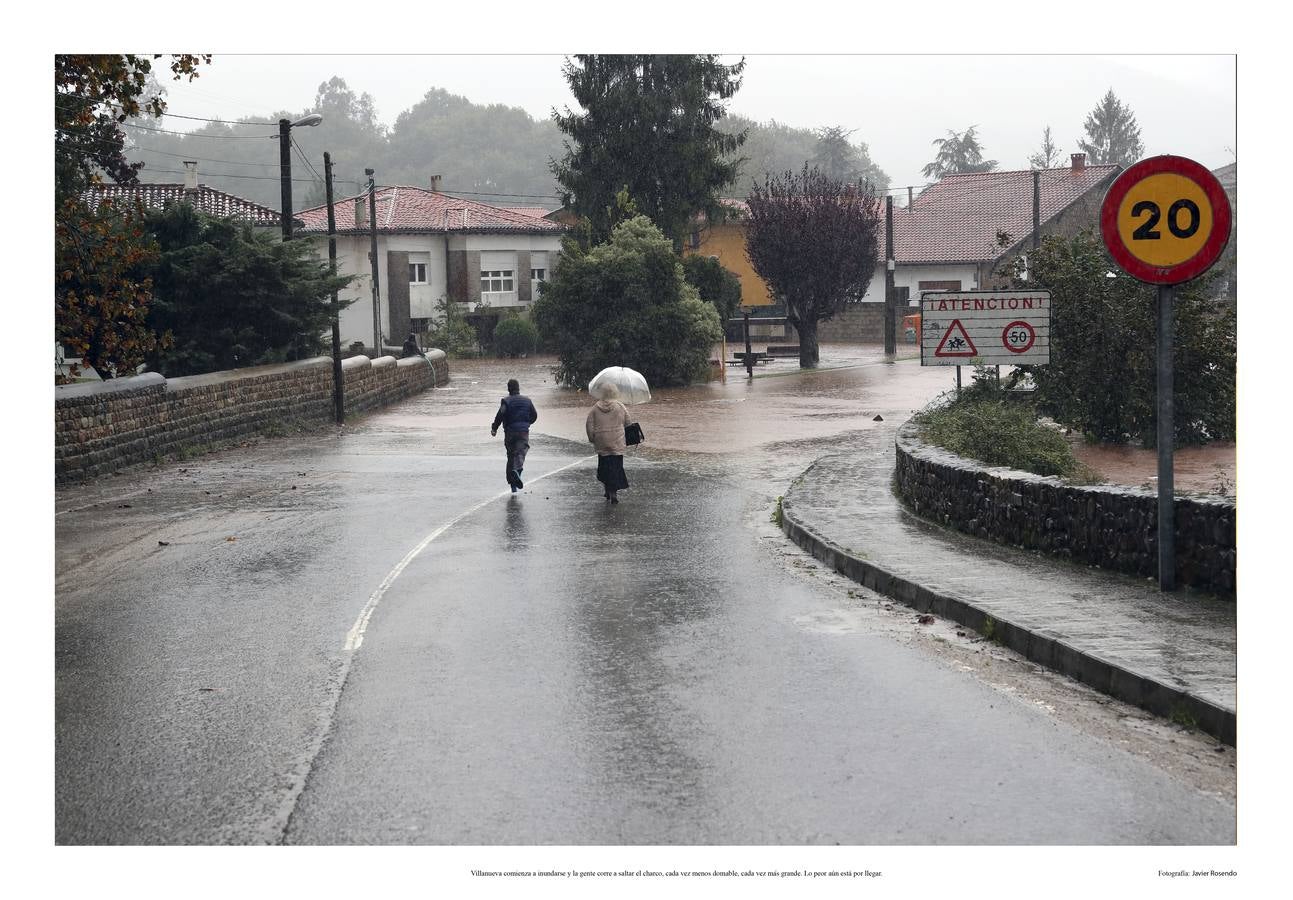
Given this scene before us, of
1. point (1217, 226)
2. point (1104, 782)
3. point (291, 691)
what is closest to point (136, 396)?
point (291, 691)

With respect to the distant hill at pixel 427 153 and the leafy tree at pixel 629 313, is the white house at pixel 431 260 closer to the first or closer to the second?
the leafy tree at pixel 629 313

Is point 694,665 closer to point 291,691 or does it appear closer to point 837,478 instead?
point 291,691

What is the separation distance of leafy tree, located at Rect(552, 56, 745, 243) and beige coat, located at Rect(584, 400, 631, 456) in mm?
35682

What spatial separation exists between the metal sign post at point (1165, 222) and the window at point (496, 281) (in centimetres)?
5850

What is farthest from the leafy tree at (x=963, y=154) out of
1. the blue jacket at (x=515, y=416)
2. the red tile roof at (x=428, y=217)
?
the blue jacket at (x=515, y=416)

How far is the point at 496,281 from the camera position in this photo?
66688mm

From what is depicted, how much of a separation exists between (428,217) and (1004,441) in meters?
53.6

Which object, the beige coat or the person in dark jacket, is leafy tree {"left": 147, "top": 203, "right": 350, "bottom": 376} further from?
the beige coat

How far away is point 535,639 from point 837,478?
366 inches

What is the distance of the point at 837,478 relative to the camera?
18078 millimetres

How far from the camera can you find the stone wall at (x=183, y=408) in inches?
782

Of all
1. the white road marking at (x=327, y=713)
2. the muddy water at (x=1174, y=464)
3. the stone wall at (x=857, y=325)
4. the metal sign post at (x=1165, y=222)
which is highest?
the stone wall at (x=857, y=325)

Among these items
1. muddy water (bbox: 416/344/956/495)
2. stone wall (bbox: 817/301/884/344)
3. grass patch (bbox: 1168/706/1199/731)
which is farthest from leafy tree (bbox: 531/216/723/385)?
grass patch (bbox: 1168/706/1199/731)

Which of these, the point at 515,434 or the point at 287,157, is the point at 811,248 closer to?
the point at 287,157
